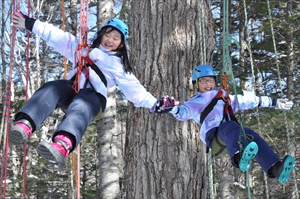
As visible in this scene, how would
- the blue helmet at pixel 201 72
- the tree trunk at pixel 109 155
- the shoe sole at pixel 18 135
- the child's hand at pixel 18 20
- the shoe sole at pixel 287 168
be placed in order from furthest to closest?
the tree trunk at pixel 109 155 → the blue helmet at pixel 201 72 → the child's hand at pixel 18 20 → the shoe sole at pixel 287 168 → the shoe sole at pixel 18 135

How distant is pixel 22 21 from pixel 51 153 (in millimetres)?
1441

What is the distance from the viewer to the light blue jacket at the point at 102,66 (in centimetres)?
355

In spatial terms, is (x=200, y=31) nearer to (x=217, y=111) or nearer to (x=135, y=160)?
(x=217, y=111)

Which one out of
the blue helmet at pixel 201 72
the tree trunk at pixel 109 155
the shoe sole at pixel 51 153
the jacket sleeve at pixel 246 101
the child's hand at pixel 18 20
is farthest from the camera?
the tree trunk at pixel 109 155

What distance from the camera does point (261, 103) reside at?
13.2 feet

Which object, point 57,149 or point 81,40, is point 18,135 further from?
point 81,40

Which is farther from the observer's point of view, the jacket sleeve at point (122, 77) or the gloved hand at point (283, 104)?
the gloved hand at point (283, 104)

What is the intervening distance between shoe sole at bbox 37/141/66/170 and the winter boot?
1.75 meters

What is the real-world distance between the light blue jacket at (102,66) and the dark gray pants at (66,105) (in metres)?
0.16

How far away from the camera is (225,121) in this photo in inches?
150

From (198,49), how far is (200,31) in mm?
Result: 190

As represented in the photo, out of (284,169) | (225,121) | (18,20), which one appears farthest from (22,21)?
(284,169)

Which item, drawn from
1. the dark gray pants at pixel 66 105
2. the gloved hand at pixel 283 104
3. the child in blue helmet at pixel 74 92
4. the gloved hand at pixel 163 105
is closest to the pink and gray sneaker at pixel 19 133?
the child in blue helmet at pixel 74 92

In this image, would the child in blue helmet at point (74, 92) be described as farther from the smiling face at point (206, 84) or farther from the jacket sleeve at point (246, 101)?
the jacket sleeve at point (246, 101)
